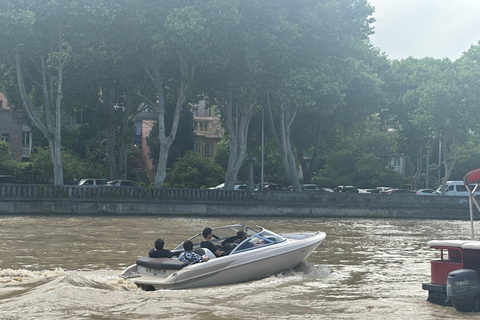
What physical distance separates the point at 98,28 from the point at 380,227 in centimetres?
1971

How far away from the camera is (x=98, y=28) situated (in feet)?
132

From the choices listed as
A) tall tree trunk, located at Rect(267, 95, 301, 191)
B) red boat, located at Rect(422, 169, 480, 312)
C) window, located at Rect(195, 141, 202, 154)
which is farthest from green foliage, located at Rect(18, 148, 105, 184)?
red boat, located at Rect(422, 169, 480, 312)

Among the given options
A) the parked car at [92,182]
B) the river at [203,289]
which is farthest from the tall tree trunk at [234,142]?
the river at [203,289]

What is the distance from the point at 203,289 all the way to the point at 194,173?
134ft

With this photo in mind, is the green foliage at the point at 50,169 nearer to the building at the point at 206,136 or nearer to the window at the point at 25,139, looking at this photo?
the window at the point at 25,139

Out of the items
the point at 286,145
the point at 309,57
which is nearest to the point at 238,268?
the point at 309,57

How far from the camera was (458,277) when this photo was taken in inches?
490

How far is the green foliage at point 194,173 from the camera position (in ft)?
182

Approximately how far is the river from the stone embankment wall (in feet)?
36.4

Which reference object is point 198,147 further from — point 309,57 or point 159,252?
point 159,252

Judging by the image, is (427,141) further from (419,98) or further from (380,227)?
(380,227)

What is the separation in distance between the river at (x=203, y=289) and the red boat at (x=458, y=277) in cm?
27

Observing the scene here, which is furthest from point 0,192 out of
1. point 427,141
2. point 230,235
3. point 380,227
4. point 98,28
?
point 427,141

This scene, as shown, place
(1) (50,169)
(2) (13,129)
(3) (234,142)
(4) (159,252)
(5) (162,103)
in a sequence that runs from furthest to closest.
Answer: (2) (13,129) < (1) (50,169) < (3) (234,142) < (5) (162,103) < (4) (159,252)
